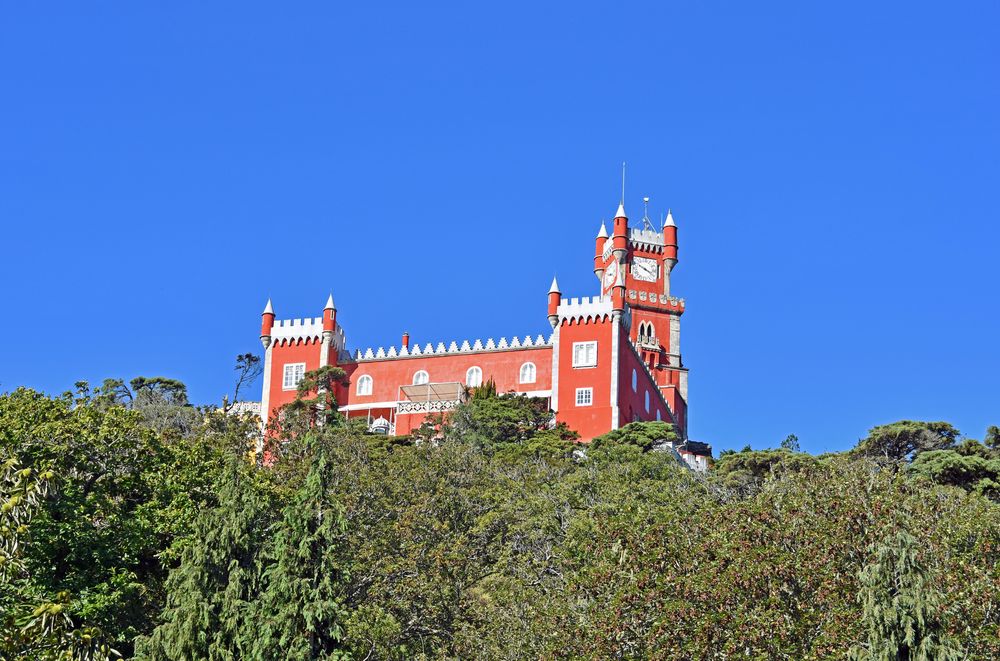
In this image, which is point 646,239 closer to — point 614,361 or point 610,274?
point 610,274

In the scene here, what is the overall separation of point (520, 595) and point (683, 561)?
467 cm

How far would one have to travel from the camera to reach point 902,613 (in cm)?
1875

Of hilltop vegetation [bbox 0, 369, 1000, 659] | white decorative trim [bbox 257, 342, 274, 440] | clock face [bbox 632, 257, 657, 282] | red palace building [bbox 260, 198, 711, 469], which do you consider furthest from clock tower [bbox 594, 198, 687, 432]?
hilltop vegetation [bbox 0, 369, 1000, 659]

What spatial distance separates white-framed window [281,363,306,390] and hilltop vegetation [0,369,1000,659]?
2802 centimetres

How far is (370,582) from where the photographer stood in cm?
2998

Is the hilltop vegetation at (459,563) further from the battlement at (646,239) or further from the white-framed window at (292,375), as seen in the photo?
the battlement at (646,239)

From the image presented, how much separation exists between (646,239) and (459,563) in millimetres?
53787

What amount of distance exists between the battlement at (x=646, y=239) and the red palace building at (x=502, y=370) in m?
15.7

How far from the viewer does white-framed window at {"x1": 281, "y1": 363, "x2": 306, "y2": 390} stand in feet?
209

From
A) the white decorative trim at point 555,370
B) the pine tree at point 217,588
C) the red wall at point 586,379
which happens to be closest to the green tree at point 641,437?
the red wall at point 586,379

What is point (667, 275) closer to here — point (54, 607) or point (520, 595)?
point (520, 595)

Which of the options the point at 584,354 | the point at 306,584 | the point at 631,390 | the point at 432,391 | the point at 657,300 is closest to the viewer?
the point at 306,584

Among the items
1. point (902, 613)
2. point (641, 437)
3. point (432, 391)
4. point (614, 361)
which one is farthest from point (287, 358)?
point (902, 613)

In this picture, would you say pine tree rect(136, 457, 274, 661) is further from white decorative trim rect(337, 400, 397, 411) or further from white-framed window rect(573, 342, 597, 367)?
white decorative trim rect(337, 400, 397, 411)
